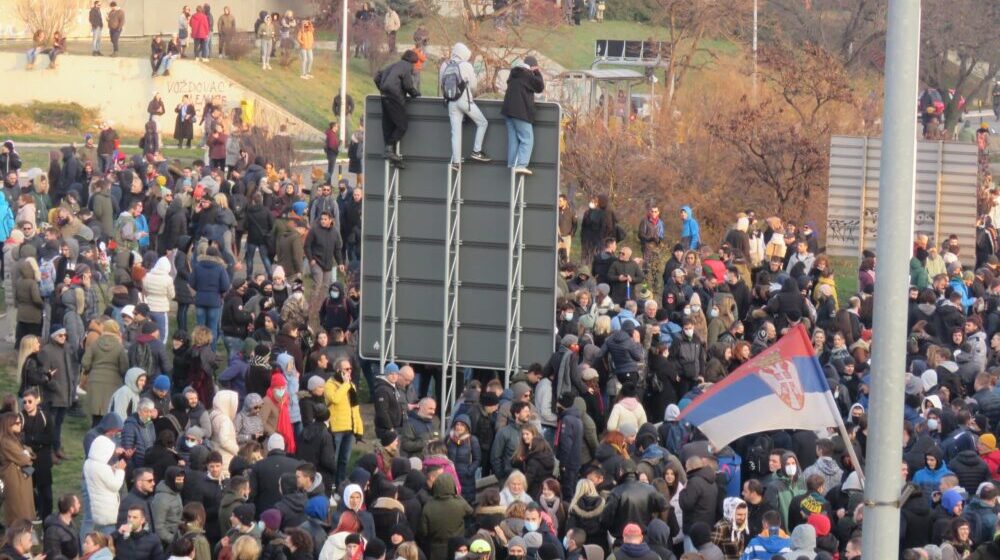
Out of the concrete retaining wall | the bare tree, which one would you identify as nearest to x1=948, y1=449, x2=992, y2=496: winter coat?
the concrete retaining wall

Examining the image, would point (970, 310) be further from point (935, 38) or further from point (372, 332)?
point (935, 38)

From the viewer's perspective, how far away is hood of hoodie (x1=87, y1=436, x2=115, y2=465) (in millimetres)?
15234

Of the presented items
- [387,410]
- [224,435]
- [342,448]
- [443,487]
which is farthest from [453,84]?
[443,487]

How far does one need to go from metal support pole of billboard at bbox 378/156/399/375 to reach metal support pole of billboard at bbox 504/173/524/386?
126 cm

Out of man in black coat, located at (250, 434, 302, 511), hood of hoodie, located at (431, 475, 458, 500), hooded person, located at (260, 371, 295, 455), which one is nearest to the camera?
hood of hoodie, located at (431, 475, 458, 500)

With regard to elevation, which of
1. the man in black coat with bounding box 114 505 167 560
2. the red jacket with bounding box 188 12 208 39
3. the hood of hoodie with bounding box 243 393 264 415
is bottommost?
the man in black coat with bounding box 114 505 167 560

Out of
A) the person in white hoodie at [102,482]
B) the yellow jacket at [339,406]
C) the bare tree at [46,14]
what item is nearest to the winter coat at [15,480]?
the person in white hoodie at [102,482]

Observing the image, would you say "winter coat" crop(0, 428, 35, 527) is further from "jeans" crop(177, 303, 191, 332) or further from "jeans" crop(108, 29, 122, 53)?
"jeans" crop(108, 29, 122, 53)

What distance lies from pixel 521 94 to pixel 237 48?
3644 cm

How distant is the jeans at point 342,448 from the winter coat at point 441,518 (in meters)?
3.35

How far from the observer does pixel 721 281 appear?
78.8 ft

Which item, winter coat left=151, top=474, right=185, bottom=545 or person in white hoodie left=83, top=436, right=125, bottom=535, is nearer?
winter coat left=151, top=474, right=185, bottom=545

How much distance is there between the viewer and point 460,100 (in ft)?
63.3


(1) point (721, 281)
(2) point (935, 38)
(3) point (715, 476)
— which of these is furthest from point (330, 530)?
(2) point (935, 38)
